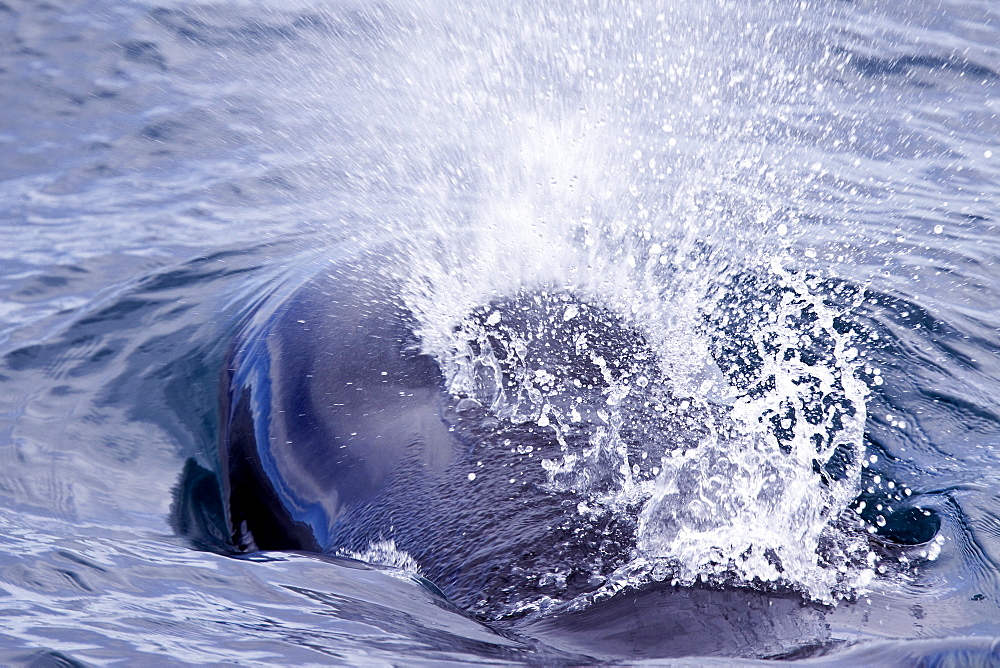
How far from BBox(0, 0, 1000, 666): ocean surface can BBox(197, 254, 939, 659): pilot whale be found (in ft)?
0.11

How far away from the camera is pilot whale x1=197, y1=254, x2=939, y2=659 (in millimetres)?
2795

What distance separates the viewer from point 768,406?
4250mm

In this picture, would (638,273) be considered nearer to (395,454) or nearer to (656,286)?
(656,286)

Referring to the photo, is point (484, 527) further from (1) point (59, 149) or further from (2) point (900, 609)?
(1) point (59, 149)

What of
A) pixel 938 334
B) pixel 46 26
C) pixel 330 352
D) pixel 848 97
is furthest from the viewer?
pixel 848 97

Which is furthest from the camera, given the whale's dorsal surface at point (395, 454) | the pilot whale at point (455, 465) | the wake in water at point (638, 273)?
the wake in water at point (638, 273)

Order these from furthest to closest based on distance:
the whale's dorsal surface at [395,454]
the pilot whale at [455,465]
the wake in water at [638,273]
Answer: the wake in water at [638,273]
the whale's dorsal surface at [395,454]
the pilot whale at [455,465]

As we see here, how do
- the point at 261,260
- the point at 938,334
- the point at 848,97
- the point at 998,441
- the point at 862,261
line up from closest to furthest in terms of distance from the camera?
the point at 998,441 < the point at 938,334 < the point at 261,260 < the point at 862,261 < the point at 848,97

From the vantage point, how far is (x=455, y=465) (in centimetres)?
343

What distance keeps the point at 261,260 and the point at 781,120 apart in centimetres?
519

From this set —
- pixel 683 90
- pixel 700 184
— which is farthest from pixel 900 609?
pixel 683 90

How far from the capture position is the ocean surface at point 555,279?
2893 millimetres

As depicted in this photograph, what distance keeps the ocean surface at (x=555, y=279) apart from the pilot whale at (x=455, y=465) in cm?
3

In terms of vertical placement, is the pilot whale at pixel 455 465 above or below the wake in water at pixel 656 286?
below
